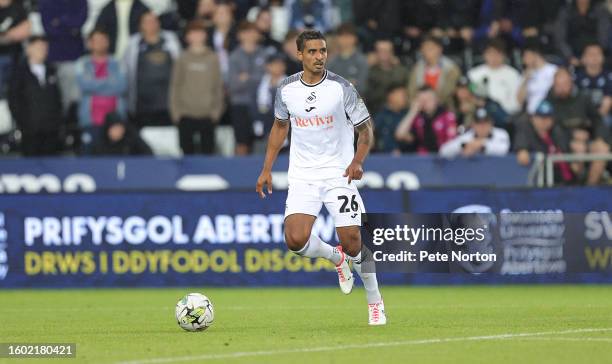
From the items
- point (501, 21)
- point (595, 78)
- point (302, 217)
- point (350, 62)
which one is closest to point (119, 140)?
point (350, 62)

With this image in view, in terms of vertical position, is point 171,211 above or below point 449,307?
above

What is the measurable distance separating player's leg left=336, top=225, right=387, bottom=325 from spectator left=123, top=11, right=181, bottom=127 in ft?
31.3

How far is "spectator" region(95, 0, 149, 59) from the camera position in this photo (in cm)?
2272

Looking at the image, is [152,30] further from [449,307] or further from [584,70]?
[449,307]

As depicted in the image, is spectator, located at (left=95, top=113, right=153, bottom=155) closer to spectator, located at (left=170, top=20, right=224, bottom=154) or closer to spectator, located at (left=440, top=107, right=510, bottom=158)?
spectator, located at (left=170, top=20, right=224, bottom=154)

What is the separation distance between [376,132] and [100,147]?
4.06 metres

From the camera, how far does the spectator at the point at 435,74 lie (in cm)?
2139

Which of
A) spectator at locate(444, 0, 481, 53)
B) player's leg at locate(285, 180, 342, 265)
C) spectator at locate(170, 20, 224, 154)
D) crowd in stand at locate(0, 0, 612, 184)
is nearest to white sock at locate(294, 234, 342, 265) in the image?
player's leg at locate(285, 180, 342, 265)

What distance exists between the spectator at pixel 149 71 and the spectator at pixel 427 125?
360cm

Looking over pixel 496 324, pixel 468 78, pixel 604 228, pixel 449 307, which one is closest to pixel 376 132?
pixel 468 78

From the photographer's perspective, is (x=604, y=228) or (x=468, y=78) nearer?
(x=604, y=228)

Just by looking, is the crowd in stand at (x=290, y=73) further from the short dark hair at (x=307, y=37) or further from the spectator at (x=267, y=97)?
the short dark hair at (x=307, y=37)

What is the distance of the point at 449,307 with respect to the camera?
15250 mm

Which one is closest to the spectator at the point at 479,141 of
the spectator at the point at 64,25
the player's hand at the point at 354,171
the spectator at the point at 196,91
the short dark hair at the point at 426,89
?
the short dark hair at the point at 426,89
